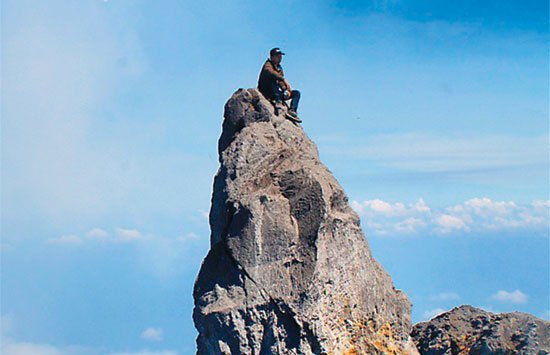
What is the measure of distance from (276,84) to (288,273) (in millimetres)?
5185

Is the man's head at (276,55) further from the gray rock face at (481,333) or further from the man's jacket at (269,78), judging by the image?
the gray rock face at (481,333)

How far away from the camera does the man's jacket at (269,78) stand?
17203 mm

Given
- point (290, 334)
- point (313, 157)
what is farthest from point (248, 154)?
point (290, 334)

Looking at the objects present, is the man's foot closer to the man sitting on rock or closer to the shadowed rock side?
the man sitting on rock

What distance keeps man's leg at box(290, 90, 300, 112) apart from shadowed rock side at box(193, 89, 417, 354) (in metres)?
2.40

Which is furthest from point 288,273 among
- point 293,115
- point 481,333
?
point 481,333

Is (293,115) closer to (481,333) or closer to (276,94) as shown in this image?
(276,94)

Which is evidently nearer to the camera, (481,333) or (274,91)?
(481,333)

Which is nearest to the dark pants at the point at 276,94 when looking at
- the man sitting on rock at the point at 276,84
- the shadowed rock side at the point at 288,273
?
the man sitting on rock at the point at 276,84

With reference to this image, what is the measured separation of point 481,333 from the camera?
15758 mm

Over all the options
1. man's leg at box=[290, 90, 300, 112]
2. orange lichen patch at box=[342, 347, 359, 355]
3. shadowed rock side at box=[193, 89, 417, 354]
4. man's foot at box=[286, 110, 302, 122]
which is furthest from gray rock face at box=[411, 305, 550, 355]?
man's leg at box=[290, 90, 300, 112]

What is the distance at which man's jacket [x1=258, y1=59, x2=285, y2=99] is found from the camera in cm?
1720

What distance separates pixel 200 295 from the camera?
1488cm

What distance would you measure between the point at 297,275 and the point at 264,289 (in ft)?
A: 2.11
